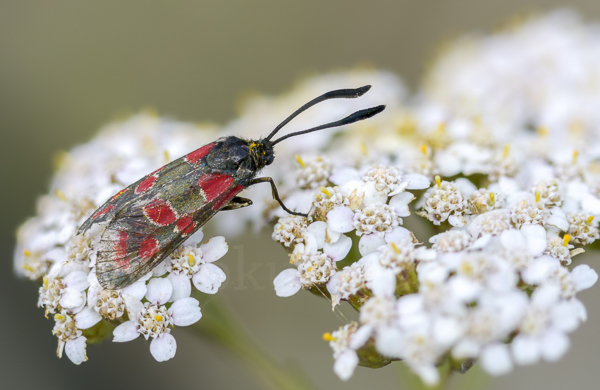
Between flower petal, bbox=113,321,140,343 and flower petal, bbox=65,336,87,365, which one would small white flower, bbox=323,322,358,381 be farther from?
flower petal, bbox=65,336,87,365

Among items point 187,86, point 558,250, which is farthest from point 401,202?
point 187,86

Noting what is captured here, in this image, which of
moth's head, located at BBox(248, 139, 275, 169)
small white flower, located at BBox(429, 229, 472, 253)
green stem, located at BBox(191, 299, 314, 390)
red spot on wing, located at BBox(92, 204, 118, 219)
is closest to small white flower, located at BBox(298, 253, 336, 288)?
small white flower, located at BBox(429, 229, 472, 253)

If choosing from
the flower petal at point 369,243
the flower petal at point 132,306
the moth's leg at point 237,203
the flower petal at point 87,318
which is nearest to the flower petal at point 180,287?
the flower petal at point 132,306

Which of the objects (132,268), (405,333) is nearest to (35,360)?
(132,268)

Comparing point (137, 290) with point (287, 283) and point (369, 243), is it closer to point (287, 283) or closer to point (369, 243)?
point (287, 283)

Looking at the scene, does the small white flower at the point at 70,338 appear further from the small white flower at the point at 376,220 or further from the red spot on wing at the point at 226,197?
the small white flower at the point at 376,220
